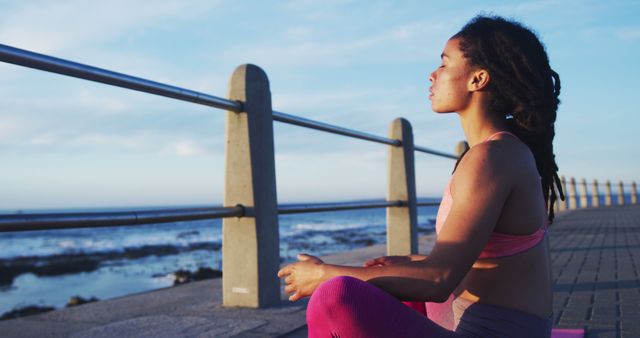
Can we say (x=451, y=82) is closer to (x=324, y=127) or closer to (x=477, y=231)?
(x=477, y=231)

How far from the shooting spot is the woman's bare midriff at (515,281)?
1314 millimetres

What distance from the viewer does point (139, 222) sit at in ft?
7.55

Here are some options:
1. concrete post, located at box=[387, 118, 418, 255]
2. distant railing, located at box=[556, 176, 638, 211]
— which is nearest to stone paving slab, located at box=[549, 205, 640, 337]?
concrete post, located at box=[387, 118, 418, 255]

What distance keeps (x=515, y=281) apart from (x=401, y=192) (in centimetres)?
402

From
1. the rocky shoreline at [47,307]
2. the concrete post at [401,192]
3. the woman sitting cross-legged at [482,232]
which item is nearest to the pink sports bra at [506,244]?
the woman sitting cross-legged at [482,232]

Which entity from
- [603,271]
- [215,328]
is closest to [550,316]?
[215,328]

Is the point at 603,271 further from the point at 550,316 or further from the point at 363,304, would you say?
the point at 363,304

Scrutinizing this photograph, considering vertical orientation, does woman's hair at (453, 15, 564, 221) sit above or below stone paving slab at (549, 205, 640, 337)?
above

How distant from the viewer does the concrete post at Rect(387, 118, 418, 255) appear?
5.27 meters

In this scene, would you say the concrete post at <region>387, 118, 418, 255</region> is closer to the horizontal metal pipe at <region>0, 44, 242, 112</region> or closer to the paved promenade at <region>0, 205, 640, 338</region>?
the paved promenade at <region>0, 205, 640, 338</region>

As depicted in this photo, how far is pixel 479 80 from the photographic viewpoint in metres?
1.44

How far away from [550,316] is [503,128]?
0.50m

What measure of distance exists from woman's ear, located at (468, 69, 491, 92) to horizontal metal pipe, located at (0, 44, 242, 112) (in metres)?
1.47

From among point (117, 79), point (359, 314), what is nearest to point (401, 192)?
point (117, 79)
